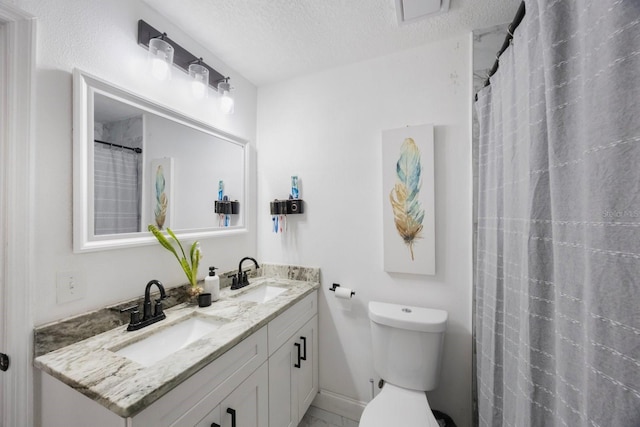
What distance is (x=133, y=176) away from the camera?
113 cm

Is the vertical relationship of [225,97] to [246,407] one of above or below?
above

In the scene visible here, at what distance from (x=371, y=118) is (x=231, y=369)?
1587 mm

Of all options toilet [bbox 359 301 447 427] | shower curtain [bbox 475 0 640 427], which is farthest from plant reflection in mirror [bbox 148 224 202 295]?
shower curtain [bbox 475 0 640 427]

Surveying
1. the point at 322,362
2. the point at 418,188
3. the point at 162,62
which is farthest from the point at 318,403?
the point at 162,62

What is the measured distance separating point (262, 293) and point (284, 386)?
1.90 ft

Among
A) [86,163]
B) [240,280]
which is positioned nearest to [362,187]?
[240,280]

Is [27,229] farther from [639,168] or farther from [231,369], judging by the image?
[639,168]

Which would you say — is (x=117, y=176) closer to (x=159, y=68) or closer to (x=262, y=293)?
(x=159, y=68)

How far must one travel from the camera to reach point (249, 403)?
102 centimetres

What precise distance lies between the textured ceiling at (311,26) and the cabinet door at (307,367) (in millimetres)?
1782

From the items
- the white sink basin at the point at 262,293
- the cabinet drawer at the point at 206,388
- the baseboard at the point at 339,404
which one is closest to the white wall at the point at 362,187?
the baseboard at the point at 339,404

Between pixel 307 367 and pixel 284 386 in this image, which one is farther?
pixel 307 367

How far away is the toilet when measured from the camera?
1.18 meters

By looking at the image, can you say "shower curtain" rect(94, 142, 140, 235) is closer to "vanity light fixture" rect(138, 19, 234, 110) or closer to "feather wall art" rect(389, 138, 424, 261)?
"vanity light fixture" rect(138, 19, 234, 110)
